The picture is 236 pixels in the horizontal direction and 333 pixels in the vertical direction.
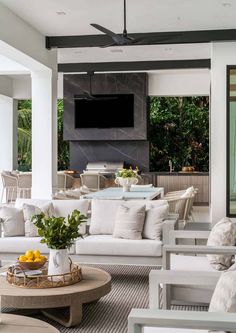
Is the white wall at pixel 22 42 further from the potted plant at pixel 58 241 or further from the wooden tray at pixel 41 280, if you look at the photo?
the wooden tray at pixel 41 280

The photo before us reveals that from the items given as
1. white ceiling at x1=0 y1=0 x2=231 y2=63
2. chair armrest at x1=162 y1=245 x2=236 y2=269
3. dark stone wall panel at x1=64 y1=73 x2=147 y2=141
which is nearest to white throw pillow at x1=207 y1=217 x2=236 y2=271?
chair armrest at x1=162 y1=245 x2=236 y2=269

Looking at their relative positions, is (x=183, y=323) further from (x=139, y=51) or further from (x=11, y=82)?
(x=11, y=82)

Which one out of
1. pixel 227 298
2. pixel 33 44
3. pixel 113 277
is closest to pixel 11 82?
pixel 33 44

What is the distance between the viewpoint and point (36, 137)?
10.2 m

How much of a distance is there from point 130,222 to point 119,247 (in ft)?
1.23

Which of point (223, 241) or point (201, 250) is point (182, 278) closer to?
point (201, 250)

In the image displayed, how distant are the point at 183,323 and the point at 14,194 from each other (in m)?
11.8

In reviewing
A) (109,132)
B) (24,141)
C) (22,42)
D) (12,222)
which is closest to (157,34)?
(22,42)

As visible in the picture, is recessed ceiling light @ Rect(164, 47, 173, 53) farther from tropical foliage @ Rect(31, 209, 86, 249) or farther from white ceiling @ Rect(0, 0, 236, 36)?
tropical foliage @ Rect(31, 209, 86, 249)

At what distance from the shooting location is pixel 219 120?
9.53 metres

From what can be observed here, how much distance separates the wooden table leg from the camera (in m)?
4.17

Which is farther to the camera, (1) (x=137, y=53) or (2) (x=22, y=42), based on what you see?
(1) (x=137, y=53)

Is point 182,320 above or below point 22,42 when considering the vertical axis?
below

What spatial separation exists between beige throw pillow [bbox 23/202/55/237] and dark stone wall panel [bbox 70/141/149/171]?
8181mm
